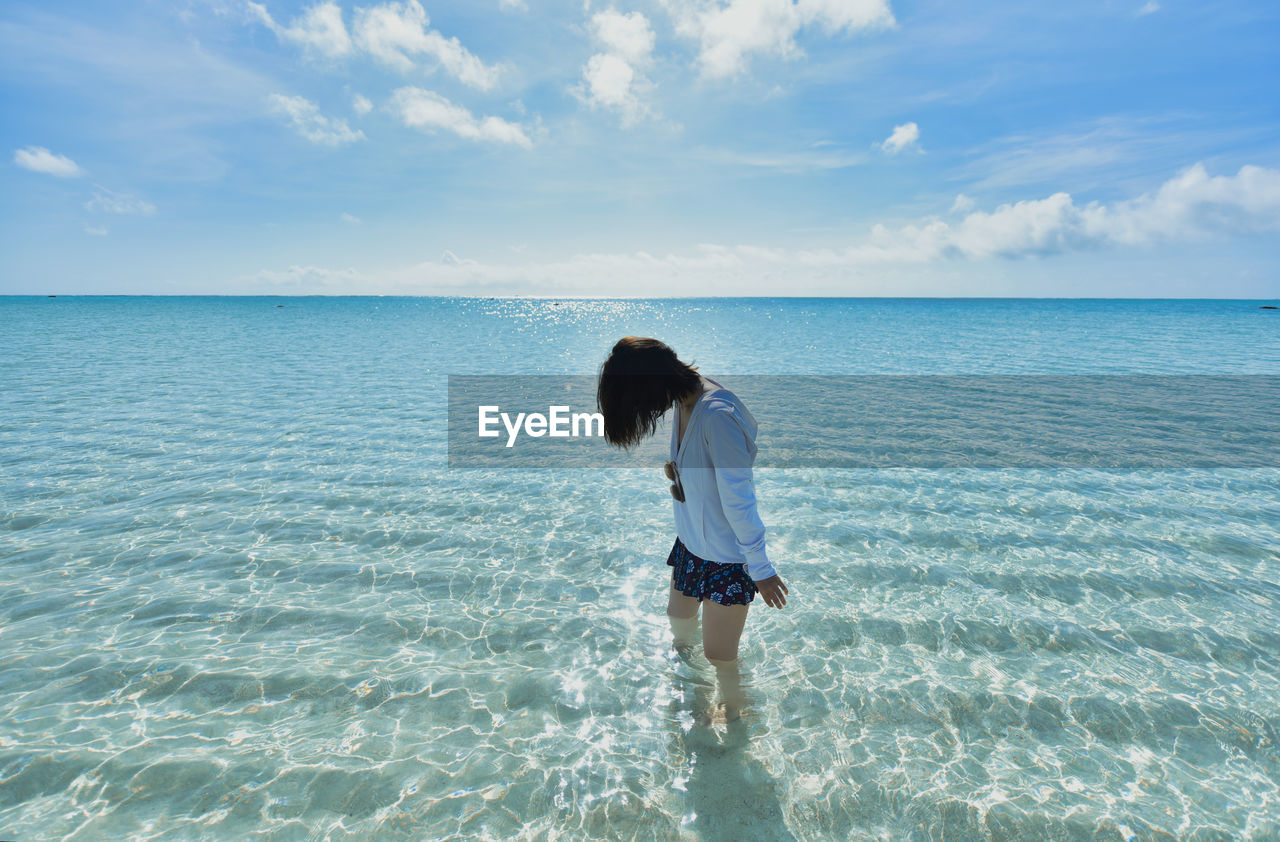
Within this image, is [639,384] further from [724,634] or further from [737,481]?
[724,634]

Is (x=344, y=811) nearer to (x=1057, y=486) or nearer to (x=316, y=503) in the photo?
(x=316, y=503)

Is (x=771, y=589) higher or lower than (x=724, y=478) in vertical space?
lower

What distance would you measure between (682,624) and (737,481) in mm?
2723

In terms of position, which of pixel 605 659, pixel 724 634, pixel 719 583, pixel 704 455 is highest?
pixel 704 455

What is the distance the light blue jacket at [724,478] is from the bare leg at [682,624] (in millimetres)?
1404

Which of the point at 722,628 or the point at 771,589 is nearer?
the point at 771,589

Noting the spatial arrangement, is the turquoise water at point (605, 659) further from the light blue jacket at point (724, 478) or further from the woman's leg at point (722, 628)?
the light blue jacket at point (724, 478)

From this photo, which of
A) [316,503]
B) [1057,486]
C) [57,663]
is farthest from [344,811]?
[1057,486]

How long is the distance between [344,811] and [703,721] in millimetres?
2839

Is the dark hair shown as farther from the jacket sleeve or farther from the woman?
the jacket sleeve

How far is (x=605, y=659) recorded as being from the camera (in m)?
5.93

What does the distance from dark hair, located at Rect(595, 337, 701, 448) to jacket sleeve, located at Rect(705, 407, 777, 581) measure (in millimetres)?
320

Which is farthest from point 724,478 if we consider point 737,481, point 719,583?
point 719,583

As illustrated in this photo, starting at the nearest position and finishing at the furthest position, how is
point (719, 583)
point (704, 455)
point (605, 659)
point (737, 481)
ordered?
point (737, 481) → point (704, 455) → point (719, 583) → point (605, 659)
